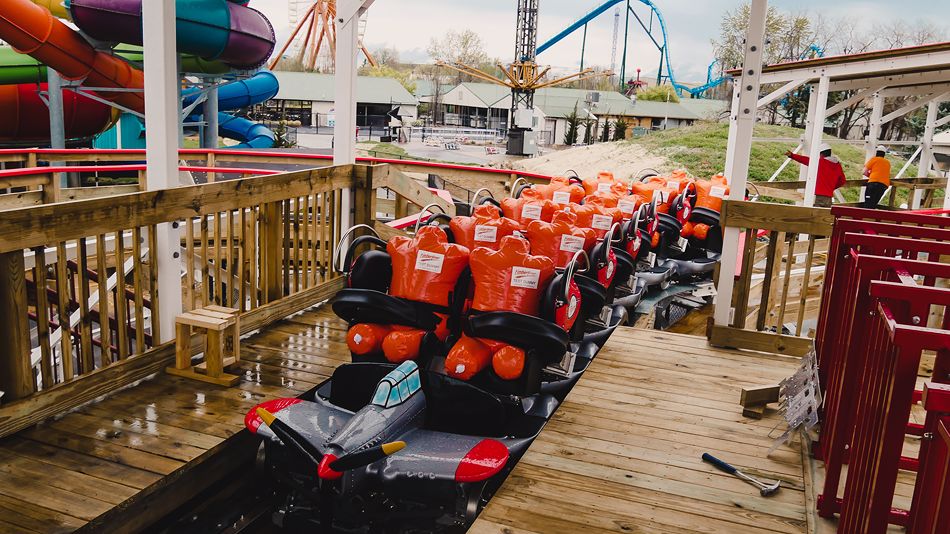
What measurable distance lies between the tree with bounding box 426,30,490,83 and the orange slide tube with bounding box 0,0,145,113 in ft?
78.5

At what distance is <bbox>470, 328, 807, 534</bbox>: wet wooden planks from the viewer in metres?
2.93

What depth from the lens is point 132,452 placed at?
344cm

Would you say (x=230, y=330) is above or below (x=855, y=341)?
below

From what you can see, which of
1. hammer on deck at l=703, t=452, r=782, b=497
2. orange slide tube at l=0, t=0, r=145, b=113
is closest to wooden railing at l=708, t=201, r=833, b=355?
hammer on deck at l=703, t=452, r=782, b=497

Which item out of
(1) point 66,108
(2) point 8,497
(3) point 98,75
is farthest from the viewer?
(1) point 66,108

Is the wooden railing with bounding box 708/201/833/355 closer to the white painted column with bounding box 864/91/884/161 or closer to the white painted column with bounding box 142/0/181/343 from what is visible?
the white painted column with bounding box 142/0/181/343

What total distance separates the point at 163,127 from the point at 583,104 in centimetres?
3889

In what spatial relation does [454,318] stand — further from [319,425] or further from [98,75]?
[98,75]

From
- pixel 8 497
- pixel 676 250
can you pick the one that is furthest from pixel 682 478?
pixel 676 250

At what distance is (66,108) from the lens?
15.6 m

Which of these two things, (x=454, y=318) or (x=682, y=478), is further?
(x=454, y=318)

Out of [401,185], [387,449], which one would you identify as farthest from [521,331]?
[401,185]

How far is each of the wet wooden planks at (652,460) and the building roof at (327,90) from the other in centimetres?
3049

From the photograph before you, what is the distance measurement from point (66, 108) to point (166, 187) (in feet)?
43.6
